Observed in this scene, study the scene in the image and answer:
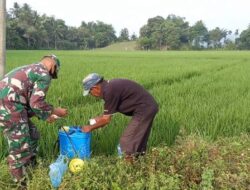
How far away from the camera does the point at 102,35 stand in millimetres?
86188

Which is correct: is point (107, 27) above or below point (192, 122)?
above

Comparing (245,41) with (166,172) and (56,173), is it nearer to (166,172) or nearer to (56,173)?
(166,172)

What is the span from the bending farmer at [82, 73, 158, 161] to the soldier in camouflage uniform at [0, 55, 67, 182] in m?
0.39

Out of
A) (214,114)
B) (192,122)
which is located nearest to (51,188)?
(192,122)

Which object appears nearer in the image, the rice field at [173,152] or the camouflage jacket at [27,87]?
the rice field at [173,152]

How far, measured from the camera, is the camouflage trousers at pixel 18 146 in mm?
3313

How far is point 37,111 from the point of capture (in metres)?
3.27

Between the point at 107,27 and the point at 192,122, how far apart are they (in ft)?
302

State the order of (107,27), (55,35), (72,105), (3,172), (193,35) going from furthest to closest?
(107,27) → (193,35) → (55,35) → (72,105) → (3,172)

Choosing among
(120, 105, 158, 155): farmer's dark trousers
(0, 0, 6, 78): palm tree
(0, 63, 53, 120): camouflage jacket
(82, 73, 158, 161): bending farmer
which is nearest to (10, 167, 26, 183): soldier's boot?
(0, 63, 53, 120): camouflage jacket

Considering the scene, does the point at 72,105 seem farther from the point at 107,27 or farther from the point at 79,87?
the point at 107,27

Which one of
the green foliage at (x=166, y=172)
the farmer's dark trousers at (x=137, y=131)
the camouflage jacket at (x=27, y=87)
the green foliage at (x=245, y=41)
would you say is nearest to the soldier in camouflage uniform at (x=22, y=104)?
the camouflage jacket at (x=27, y=87)

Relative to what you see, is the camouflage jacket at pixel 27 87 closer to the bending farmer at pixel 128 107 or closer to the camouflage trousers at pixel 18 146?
the camouflage trousers at pixel 18 146

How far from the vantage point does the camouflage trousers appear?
331 centimetres
